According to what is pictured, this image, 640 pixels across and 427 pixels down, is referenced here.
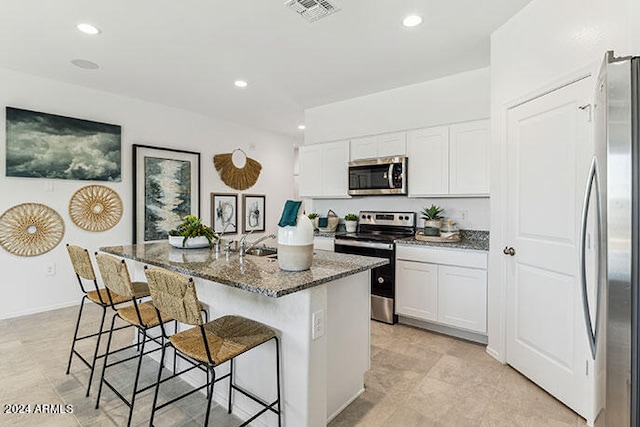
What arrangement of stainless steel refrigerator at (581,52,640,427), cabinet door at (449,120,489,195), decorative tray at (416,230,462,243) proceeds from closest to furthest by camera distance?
stainless steel refrigerator at (581,52,640,427) → cabinet door at (449,120,489,195) → decorative tray at (416,230,462,243)

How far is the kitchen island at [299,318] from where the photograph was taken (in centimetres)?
166

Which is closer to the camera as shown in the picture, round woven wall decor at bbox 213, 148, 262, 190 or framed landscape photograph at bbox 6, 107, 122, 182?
framed landscape photograph at bbox 6, 107, 122, 182

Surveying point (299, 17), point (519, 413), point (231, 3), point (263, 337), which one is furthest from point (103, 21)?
point (519, 413)

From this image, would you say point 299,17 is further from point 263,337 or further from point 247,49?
point 263,337

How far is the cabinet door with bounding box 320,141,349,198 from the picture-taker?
437cm

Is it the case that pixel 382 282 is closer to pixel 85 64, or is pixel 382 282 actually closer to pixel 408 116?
pixel 408 116

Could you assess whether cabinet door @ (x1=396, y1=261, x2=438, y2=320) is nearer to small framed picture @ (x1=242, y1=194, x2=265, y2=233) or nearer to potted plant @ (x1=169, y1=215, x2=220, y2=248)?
potted plant @ (x1=169, y1=215, x2=220, y2=248)

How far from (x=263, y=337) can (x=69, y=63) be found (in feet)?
11.8

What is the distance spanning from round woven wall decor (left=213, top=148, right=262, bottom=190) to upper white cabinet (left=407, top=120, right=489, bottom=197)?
3207 mm

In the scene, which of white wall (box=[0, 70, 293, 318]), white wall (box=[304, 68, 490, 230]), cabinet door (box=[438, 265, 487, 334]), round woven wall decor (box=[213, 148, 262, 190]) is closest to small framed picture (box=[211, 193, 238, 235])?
white wall (box=[0, 70, 293, 318])

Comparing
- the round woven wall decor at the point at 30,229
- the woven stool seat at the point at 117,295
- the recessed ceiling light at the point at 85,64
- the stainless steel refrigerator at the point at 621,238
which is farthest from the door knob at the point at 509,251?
the round woven wall decor at the point at 30,229

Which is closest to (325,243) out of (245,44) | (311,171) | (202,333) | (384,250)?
(384,250)

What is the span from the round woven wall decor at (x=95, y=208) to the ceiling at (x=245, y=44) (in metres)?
1.31

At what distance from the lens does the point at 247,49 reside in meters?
3.06
